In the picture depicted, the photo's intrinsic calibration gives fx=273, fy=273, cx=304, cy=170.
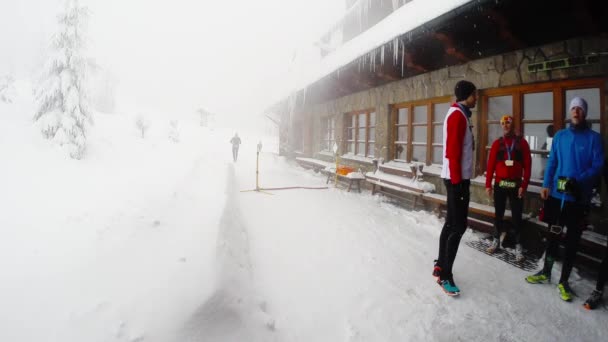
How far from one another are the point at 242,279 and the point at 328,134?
9.45 m

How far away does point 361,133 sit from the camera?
9.25 m

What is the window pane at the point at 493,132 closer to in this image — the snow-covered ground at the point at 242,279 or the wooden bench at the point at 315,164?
the snow-covered ground at the point at 242,279

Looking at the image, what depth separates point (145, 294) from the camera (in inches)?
99.5

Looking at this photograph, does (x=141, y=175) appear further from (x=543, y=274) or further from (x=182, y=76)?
(x=182, y=76)

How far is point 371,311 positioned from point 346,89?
7870 mm

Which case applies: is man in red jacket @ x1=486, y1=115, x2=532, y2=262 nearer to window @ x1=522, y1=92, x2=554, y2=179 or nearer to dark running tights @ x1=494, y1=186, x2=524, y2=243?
dark running tights @ x1=494, y1=186, x2=524, y2=243

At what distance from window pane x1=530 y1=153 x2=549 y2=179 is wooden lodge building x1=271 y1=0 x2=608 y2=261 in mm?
13

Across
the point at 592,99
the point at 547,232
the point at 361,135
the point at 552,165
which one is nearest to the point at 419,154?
the point at 361,135

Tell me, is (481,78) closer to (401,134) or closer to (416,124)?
(416,124)

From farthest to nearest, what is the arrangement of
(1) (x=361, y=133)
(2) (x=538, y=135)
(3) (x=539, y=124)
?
(1) (x=361, y=133) → (2) (x=538, y=135) → (3) (x=539, y=124)

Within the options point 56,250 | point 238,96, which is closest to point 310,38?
point 56,250

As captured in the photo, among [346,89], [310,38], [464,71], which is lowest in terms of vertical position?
[464,71]

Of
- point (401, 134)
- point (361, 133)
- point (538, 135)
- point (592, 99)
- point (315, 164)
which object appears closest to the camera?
point (592, 99)

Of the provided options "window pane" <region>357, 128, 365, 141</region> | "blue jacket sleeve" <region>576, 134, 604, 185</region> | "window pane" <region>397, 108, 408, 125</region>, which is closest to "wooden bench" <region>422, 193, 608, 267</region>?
"blue jacket sleeve" <region>576, 134, 604, 185</region>
